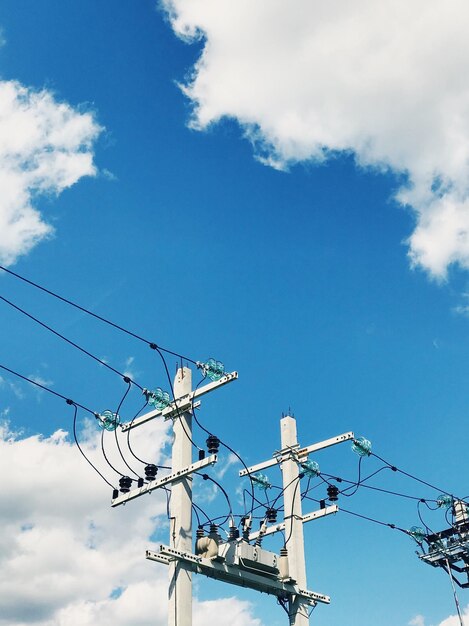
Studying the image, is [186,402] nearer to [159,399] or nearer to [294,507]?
[159,399]

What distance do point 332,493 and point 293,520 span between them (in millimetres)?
1869

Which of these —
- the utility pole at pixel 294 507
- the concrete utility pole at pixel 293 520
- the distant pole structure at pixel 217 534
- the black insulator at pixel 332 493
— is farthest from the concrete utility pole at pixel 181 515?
the black insulator at pixel 332 493

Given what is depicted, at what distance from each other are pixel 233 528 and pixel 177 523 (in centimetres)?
196

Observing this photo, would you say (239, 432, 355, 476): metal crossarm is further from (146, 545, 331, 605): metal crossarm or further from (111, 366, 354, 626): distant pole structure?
(146, 545, 331, 605): metal crossarm

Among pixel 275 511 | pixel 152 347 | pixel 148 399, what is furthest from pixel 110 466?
pixel 275 511

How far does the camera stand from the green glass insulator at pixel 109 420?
17.4 meters

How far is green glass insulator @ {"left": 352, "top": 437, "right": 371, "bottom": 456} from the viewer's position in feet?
69.7

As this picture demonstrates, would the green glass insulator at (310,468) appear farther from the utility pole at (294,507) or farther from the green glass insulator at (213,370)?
the green glass insulator at (213,370)

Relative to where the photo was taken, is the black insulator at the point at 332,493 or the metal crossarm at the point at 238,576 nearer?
the metal crossarm at the point at 238,576

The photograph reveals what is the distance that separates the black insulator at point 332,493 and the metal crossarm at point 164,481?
20.2 feet

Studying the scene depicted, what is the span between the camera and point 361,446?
2130 centimetres

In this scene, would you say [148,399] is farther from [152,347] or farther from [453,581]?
[453,581]

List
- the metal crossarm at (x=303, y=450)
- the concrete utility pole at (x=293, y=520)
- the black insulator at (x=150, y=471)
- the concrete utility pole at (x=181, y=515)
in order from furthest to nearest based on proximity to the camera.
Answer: the metal crossarm at (x=303, y=450)
the concrete utility pole at (x=293, y=520)
the black insulator at (x=150, y=471)
the concrete utility pole at (x=181, y=515)

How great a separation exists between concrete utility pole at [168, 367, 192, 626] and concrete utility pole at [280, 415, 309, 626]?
13.6ft
